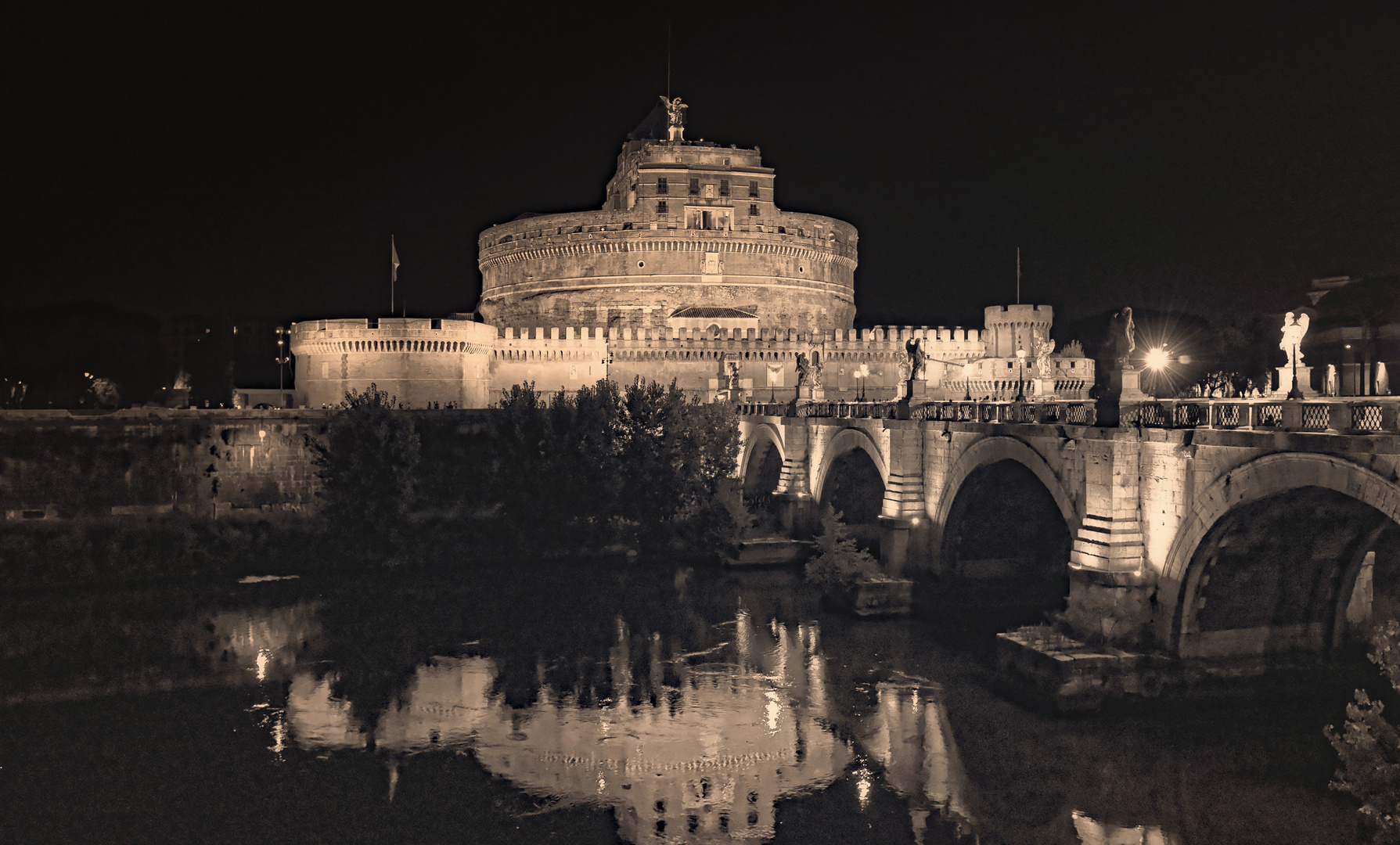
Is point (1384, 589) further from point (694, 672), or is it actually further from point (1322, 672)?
point (694, 672)

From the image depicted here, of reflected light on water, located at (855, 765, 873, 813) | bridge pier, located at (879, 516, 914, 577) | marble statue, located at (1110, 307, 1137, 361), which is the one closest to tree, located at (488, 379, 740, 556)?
bridge pier, located at (879, 516, 914, 577)

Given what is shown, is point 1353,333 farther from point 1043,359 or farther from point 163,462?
point 163,462

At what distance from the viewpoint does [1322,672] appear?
56.6ft

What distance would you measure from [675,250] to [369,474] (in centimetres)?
2795

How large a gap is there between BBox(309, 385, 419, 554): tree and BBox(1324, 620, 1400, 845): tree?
3093 centimetres

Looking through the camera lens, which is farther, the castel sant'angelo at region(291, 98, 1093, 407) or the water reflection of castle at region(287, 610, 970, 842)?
the castel sant'angelo at region(291, 98, 1093, 407)

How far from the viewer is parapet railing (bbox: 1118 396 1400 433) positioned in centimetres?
1295

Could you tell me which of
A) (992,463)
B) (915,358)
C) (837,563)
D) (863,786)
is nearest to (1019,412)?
(992,463)

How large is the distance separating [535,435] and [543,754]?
2365 centimetres

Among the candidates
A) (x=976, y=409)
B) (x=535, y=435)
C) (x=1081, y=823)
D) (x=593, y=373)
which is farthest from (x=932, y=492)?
(x=593, y=373)

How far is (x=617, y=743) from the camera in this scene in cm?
1750

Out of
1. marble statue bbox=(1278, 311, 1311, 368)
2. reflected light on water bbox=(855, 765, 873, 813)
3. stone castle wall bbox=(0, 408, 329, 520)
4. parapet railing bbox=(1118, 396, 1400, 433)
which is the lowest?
reflected light on water bbox=(855, 765, 873, 813)

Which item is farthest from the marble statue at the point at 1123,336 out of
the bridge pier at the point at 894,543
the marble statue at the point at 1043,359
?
the marble statue at the point at 1043,359

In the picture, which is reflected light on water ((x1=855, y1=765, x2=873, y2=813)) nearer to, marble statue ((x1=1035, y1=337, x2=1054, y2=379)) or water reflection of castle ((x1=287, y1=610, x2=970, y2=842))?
water reflection of castle ((x1=287, y1=610, x2=970, y2=842))
